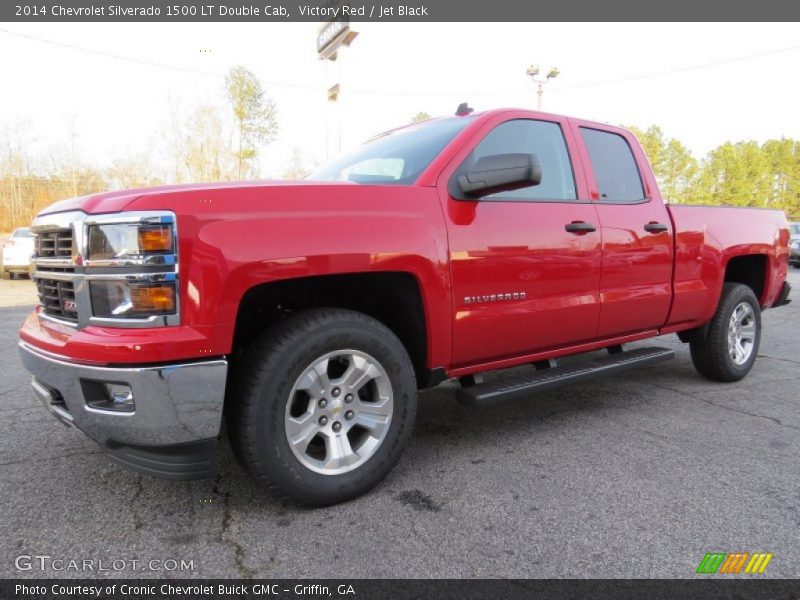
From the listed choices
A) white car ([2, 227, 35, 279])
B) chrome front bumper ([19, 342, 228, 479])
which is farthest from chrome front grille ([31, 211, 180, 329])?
white car ([2, 227, 35, 279])

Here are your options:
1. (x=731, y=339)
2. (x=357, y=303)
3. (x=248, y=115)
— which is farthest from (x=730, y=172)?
(x=357, y=303)

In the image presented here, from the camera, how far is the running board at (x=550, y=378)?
284 centimetres

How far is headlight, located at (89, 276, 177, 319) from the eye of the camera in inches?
78.6

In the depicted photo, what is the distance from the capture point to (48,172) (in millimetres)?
30953

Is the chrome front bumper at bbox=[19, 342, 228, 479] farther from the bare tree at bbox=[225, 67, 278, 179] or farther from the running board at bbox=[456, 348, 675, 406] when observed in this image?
the bare tree at bbox=[225, 67, 278, 179]

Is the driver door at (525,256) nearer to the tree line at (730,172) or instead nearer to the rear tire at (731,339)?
the rear tire at (731,339)

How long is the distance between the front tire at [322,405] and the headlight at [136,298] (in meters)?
0.42

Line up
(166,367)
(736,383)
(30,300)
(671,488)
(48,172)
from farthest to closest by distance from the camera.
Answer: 1. (48,172)
2. (30,300)
3. (736,383)
4. (671,488)
5. (166,367)

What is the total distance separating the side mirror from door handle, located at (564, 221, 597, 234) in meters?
0.60

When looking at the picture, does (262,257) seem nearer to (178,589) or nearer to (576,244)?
(178,589)

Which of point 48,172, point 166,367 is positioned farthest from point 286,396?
point 48,172

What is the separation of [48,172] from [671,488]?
3687 cm

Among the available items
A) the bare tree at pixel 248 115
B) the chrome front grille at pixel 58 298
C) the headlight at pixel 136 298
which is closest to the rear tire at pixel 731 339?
the headlight at pixel 136 298

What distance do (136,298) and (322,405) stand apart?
2.94 ft
